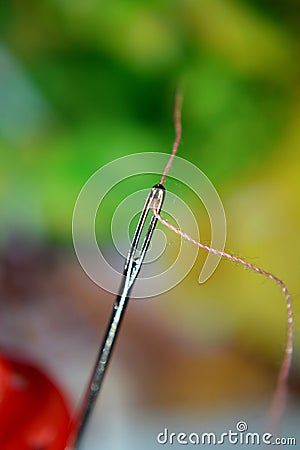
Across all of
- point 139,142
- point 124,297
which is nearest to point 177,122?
point 139,142

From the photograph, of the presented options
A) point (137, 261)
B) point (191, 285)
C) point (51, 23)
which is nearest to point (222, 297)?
point (191, 285)

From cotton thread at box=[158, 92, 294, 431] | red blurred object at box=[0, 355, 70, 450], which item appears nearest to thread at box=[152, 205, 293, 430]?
cotton thread at box=[158, 92, 294, 431]

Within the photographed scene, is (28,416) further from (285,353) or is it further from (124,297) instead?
(285,353)

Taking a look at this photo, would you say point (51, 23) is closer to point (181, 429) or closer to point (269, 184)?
point (269, 184)

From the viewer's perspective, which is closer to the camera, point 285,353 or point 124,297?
point 124,297

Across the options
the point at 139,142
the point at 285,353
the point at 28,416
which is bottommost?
the point at 28,416

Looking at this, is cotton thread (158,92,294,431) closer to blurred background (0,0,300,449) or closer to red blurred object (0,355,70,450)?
blurred background (0,0,300,449)

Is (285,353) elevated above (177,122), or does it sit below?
below
